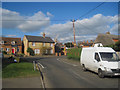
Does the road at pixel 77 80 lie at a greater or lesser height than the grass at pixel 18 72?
lesser

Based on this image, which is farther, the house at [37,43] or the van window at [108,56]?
the house at [37,43]

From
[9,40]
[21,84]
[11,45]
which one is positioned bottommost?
[21,84]

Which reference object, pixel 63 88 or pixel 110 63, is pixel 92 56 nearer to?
pixel 110 63

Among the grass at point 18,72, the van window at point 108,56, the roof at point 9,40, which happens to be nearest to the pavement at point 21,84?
the grass at point 18,72

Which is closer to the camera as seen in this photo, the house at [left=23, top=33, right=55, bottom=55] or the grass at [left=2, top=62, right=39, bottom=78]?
the grass at [left=2, top=62, right=39, bottom=78]

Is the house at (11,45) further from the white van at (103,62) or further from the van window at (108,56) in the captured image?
the van window at (108,56)

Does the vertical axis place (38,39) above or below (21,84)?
above

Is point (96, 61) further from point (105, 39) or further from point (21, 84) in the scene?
point (105, 39)

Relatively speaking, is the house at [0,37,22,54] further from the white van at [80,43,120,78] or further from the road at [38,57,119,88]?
the white van at [80,43,120,78]

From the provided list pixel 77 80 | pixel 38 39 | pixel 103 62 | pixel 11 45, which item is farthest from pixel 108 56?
pixel 38 39

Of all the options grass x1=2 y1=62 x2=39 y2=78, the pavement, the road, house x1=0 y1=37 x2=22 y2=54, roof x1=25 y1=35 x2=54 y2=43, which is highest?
roof x1=25 y1=35 x2=54 y2=43

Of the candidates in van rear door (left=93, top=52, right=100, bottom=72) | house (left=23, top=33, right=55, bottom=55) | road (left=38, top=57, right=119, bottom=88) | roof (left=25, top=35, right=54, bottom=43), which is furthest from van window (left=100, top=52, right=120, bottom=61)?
roof (left=25, top=35, right=54, bottom=43)

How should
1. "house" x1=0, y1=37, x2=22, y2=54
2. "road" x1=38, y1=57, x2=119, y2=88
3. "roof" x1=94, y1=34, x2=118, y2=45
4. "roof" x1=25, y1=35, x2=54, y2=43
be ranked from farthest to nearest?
"roof" x1=25, y1=35, x2=54, y2=43
"house" x1=0, y1=37, x2=22, y2=54
"roof" x1=94, y1=34, x2=118, y2=45
"road" x1=38, y1=57, x2=119, y2=88

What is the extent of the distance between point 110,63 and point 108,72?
2.24 feet
